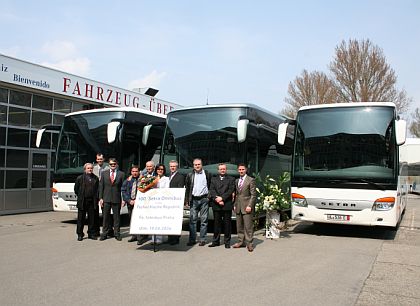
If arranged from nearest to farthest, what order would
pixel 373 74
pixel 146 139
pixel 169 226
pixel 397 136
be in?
pixel 169 226 → pixel 397 136 → pixel 146 139 → pixel 373 74

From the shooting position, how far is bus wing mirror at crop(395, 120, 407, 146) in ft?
30.0

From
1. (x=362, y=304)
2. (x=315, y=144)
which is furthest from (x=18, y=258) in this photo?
(x=315, y=144)

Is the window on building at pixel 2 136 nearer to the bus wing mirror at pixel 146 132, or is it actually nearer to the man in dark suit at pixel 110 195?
the bus wing mirror at pixel 146 132

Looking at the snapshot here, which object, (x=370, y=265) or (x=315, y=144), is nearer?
(x=370, y=265)

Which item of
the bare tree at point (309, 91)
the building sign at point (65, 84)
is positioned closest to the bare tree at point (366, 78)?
the bare tree at point (309, 91)

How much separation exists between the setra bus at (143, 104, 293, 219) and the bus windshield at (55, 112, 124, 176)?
175 cm

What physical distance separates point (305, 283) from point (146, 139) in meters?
6.66

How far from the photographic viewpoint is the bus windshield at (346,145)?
9375 mm

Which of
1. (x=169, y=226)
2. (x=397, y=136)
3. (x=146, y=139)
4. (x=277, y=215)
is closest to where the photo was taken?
(x=169, y=226)

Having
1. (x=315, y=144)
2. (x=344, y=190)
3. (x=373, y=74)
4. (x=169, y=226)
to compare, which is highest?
(x=373, y=74)

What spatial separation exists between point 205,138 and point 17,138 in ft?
26.2

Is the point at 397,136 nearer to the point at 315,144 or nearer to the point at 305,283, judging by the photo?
the point at 315,144

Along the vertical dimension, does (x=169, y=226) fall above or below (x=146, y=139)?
below

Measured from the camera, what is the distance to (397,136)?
9234 mm
